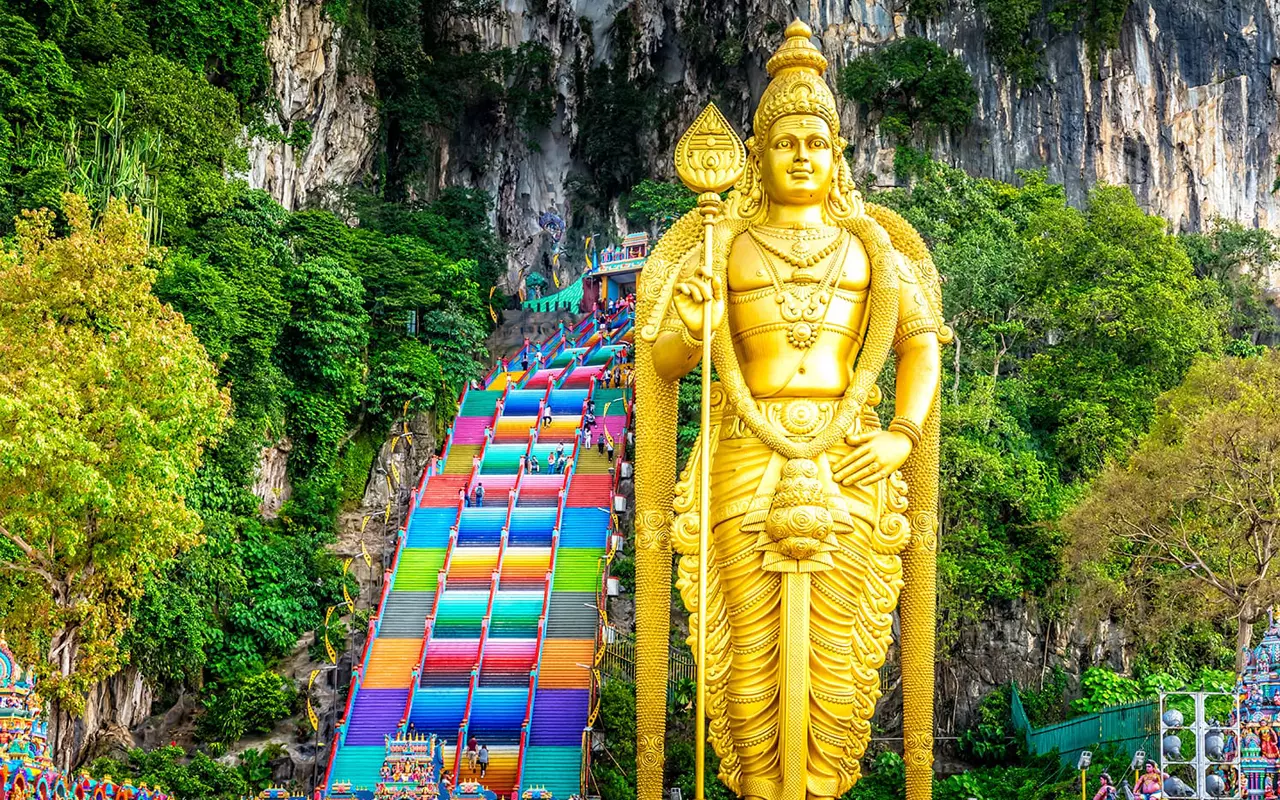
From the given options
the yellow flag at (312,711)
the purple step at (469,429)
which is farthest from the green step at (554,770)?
the purple step at (469,429)

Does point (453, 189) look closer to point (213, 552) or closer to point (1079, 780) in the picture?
point (213, 552)

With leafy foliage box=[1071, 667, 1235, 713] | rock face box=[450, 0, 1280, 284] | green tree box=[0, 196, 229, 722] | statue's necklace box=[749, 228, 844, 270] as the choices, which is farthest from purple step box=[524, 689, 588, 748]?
rock face box=[450, 0, 1280, 284]

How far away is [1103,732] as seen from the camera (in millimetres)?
12453

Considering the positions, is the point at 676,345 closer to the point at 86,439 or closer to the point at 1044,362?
the point at 86,439

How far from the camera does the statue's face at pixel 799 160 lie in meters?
9.27

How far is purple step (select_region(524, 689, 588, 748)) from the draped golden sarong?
580 cm

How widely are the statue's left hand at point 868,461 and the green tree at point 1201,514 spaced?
15.5 feet

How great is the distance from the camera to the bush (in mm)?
15297

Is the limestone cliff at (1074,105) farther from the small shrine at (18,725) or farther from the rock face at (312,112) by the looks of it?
the small shrine at (18,725)

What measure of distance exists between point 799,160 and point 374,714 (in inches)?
308

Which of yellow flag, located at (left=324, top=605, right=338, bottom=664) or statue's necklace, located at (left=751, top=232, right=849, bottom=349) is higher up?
statue's necklace, located at (left=751, top=232, right=849, bottom=349)

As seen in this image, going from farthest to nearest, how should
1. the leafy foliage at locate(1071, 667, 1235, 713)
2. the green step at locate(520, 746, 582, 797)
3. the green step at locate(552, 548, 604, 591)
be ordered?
the green step at locate(552, 548, 604, 591), the leafy foliage at locate(1071, 667, 1235, 713), the green step at locate(520, 746, 582, 797)

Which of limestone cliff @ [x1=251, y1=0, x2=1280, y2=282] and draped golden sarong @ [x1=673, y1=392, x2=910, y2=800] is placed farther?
limestone cliff @ [x1=251, y1=0, x2=1280, y2=282]

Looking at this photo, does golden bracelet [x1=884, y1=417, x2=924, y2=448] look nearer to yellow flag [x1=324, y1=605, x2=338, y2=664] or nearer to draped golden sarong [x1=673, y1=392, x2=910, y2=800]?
draped golden sarong [x1=673, y1=392, x2=910, y2=800]
